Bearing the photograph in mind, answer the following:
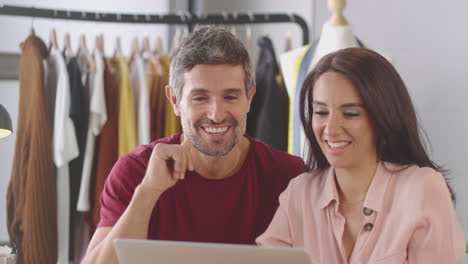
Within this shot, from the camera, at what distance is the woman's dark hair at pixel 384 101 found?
1561 millimetres

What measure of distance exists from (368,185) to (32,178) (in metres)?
1.48

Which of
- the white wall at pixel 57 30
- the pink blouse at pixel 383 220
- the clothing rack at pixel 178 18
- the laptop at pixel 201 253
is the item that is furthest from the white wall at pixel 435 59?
the laptop at pixel 201 253

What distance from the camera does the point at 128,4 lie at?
3.87 metres

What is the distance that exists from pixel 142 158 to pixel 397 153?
0.70m

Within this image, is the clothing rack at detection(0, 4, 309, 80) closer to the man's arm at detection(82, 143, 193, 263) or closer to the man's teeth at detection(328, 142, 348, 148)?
the man's arm at detection(82, 143, 193, 263)

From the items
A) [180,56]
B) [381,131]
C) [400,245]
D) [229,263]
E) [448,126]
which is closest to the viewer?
[229,263]

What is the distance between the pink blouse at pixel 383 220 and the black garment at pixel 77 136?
125 cm

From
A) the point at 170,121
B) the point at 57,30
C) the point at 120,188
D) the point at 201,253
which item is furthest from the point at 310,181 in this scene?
the point at 57,30

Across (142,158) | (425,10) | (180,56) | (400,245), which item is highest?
(425,10)

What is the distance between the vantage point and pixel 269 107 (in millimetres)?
2674

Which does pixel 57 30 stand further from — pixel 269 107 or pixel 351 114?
pixel 351 114

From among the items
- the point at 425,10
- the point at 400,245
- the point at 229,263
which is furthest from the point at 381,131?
the point at 425,10

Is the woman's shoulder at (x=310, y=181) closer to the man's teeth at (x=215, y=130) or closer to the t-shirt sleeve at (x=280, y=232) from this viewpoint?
the t-shirt sleeve at (x=280, y=232)

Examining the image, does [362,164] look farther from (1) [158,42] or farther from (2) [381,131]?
(1) [158,42]
